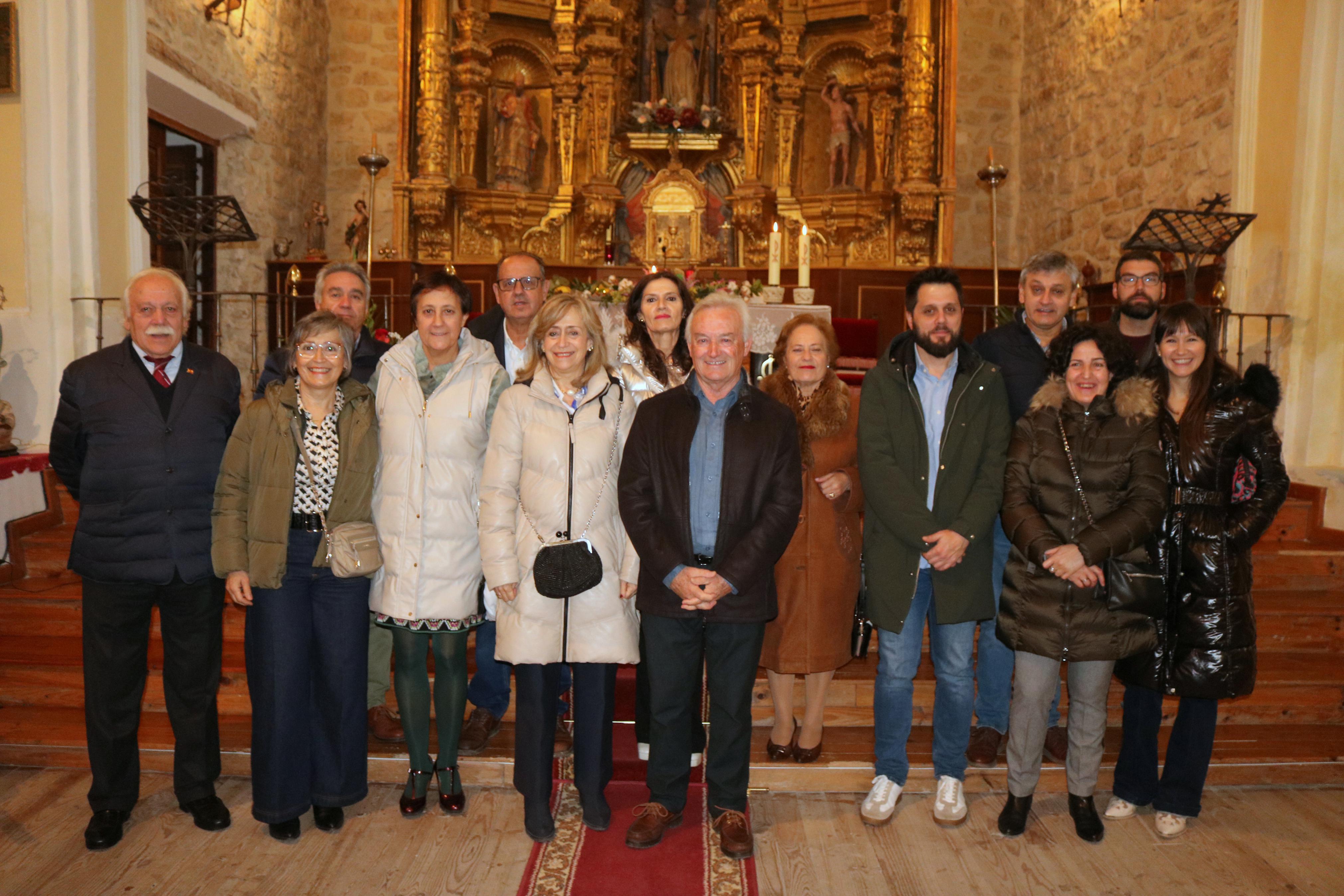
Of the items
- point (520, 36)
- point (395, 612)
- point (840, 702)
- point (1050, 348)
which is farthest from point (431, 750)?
point (520, 36)

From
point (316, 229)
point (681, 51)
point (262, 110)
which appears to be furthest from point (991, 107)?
point (262, 110)

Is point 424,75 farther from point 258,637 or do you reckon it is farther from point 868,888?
point 868,888

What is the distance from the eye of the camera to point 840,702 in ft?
12.4

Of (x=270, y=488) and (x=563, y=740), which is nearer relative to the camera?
(x=270, y=488)

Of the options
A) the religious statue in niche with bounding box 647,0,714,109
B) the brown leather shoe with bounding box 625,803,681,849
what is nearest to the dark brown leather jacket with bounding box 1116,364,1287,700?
the brown leather shoe with bounding box 625,803,681,849

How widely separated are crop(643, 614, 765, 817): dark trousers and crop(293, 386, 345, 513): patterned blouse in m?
1.00

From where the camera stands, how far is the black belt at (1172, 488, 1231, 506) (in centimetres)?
293

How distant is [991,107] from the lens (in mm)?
10008

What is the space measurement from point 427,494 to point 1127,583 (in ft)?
6.79

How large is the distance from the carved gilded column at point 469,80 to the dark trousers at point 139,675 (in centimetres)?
702

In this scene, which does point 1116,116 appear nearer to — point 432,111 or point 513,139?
point 513,139

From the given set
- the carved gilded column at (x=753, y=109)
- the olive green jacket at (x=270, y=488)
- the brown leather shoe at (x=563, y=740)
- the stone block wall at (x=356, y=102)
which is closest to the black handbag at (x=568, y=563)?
the olive green jacket at (x=270, y=488)

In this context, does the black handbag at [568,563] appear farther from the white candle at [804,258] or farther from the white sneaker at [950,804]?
the white candle at [804,258]

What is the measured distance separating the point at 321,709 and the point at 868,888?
5.52ft
